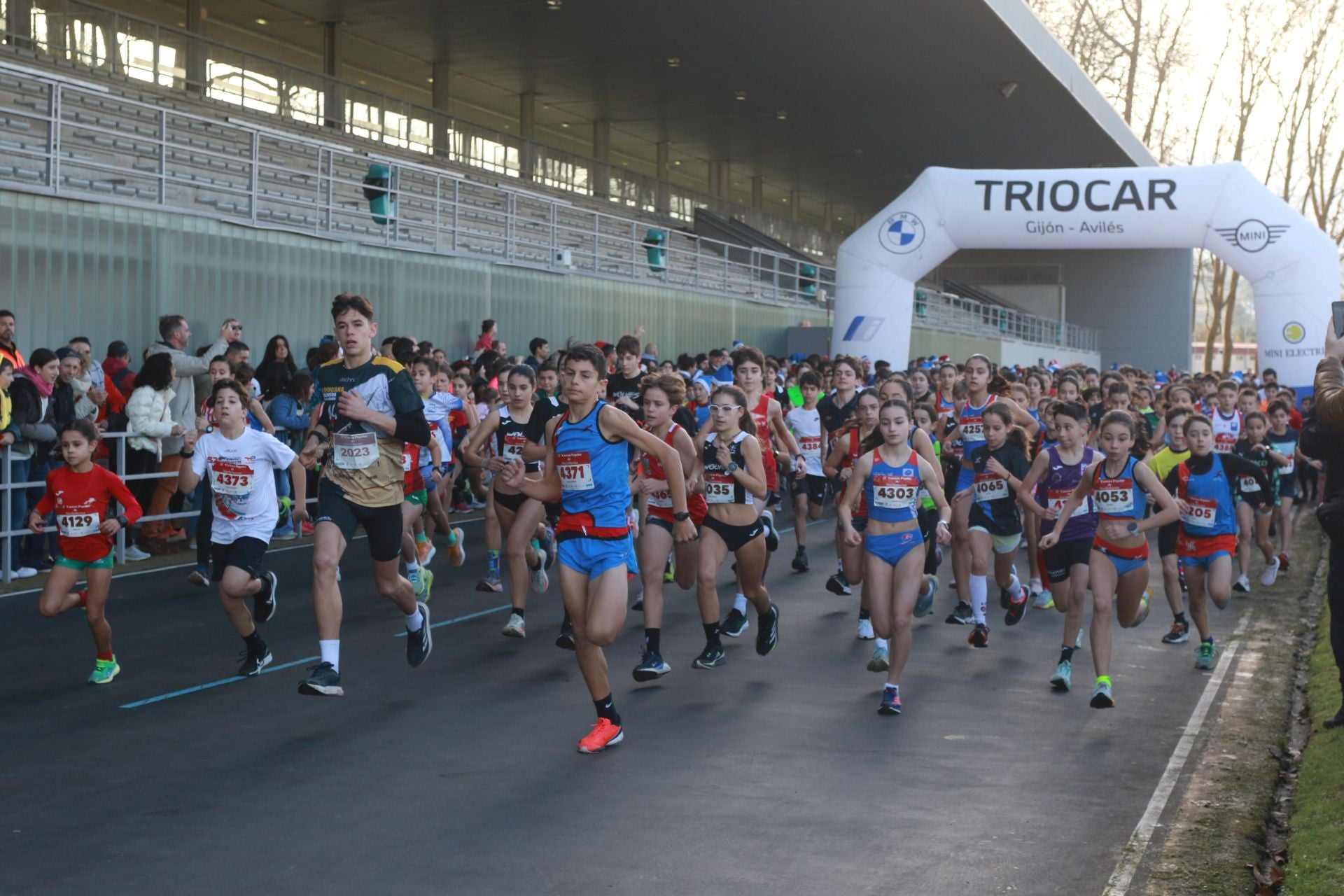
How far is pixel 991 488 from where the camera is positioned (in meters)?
10.6

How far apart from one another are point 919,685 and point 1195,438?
9.83 ft

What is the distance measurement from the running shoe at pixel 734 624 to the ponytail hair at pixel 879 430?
1.52m

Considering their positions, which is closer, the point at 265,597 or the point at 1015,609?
the point at 265,597

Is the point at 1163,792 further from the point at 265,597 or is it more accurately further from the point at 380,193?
the point at 380,193

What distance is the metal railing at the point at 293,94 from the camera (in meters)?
22.3

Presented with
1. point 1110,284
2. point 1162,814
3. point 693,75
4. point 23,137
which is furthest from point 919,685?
point 1110,284

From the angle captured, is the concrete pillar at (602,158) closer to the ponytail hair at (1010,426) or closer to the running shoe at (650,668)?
the ponytail hair at (1010,426)

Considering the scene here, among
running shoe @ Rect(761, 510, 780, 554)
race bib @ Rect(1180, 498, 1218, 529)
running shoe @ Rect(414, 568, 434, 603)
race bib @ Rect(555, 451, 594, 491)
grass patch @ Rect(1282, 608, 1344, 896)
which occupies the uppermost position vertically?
race bib @ Rect(555, 451, 594, 491)

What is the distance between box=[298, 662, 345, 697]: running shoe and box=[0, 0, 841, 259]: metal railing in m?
16.6

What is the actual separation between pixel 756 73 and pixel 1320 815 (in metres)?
31.1

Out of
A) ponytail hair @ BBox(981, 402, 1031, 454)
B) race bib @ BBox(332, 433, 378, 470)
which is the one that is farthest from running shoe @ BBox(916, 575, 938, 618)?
race bib @ BBox(332, 433, 378, 470)

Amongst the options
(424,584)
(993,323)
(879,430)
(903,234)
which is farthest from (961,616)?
(993,323)

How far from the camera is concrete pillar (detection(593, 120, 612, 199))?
124ft

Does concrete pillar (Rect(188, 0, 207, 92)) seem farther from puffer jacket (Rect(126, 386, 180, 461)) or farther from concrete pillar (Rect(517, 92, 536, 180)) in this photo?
puffer jacket (Rect(126, 386, 180, 461))
